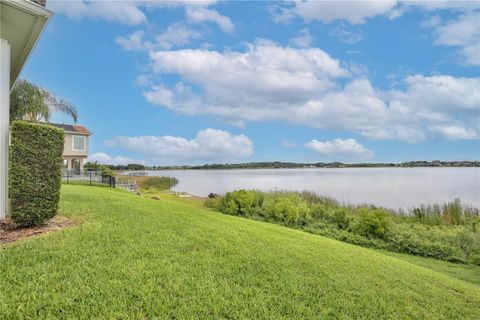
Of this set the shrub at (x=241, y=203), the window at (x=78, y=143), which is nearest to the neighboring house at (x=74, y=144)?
the window at (x=78, y=143)

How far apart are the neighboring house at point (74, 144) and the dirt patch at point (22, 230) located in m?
24.8

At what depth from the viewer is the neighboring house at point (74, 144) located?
27373 mm

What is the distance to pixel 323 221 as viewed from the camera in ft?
46.0

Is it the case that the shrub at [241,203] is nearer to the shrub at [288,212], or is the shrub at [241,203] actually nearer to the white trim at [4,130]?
the shrub at [288,212]

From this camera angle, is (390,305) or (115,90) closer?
(390,305)

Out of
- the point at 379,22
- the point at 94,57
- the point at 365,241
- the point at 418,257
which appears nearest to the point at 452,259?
the point at 418,257

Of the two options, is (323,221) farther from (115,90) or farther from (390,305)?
(115,90)

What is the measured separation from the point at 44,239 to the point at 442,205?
17.4 meters

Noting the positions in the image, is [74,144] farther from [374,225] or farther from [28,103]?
[374,225]

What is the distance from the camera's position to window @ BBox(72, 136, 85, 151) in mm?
27875

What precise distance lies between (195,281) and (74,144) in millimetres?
28756

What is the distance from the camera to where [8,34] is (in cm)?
559

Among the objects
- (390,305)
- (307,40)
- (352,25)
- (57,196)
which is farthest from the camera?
(307,40)

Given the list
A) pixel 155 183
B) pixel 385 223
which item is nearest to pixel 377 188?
pixel 385 223
